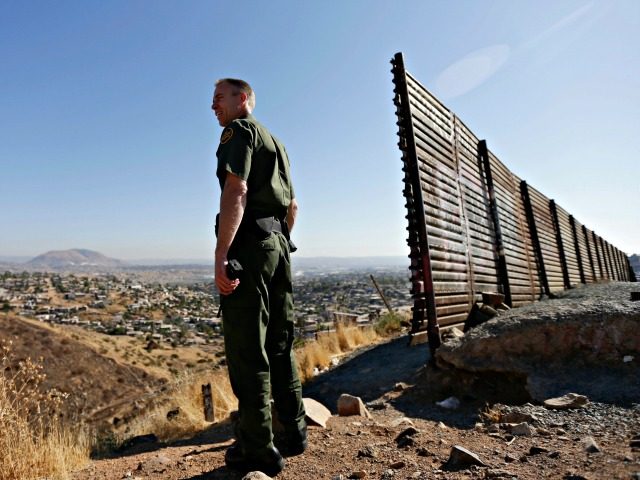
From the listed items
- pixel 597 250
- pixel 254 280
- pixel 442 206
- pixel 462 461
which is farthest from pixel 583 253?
pixel 254 280

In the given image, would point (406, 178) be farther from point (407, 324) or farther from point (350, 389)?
point (407, 324)

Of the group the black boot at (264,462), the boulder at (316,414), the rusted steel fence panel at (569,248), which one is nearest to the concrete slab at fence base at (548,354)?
the boulder at (316,414)

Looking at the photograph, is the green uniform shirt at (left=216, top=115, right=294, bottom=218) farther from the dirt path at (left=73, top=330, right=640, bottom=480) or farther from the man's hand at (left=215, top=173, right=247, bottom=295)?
the dirt path at (left=73, top=330, right=640, bottom=480)

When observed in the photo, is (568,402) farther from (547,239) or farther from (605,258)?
(605,258)

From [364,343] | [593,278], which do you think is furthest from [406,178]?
[593,278]

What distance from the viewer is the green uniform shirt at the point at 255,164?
2.46 m

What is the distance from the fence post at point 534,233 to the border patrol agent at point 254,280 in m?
8.45

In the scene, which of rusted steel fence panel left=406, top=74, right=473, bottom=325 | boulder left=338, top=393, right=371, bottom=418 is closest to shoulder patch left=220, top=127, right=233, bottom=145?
boulder left=338, top=393, right=371, bottom=418

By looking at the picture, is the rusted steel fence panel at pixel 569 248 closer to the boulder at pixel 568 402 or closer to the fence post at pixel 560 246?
the fence post at pixel 560 246

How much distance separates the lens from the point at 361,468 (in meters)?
2.36

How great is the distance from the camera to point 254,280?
239 cm

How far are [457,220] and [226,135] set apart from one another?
4.21 metres

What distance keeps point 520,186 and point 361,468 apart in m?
9.02

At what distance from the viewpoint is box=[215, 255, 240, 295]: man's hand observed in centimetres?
224
